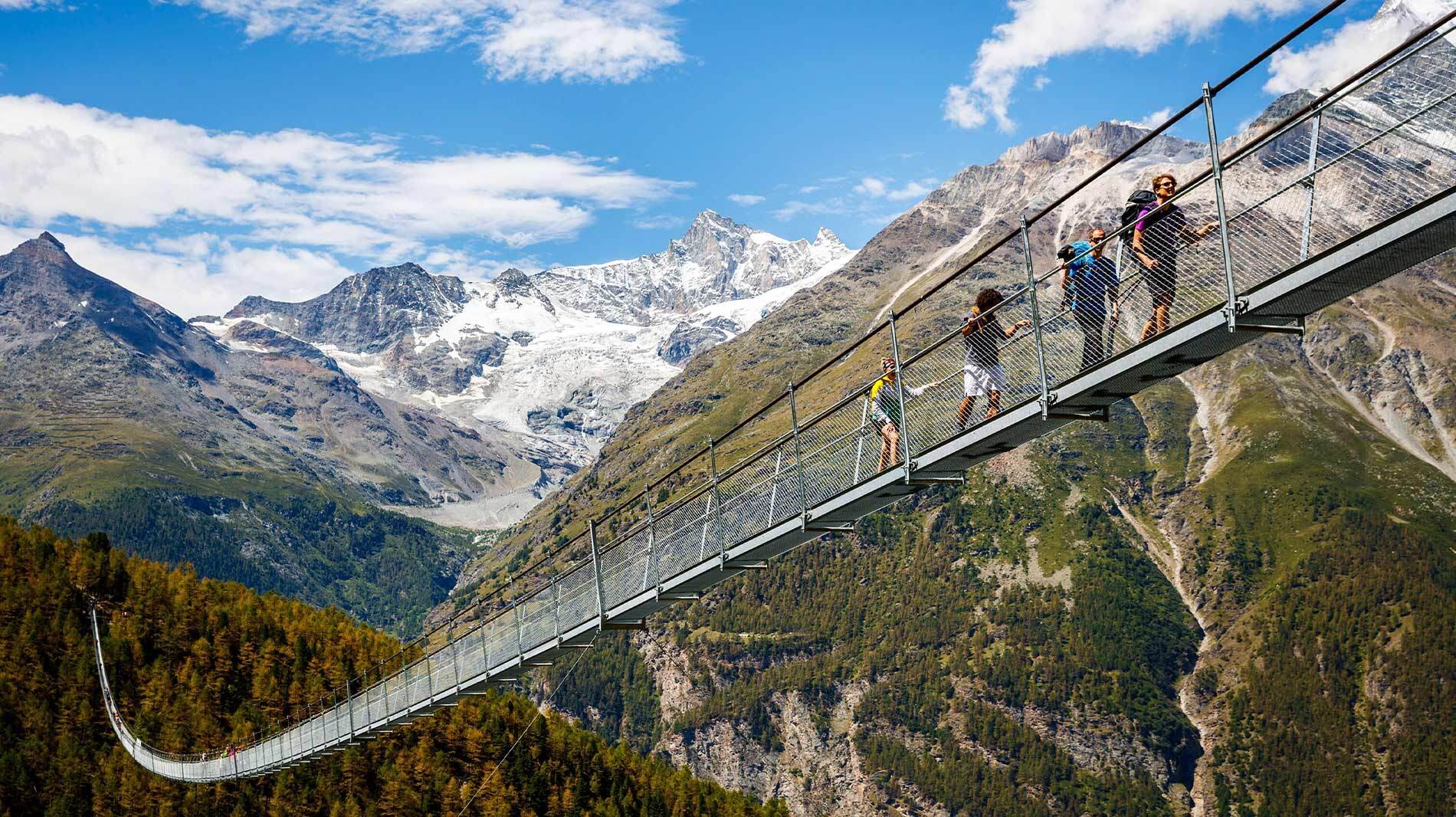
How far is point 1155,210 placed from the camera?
1695 centimetres

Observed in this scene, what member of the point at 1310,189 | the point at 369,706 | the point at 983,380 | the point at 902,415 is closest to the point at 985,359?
the point at 983,380

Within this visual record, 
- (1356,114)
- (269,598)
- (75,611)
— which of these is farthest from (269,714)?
(1356,114)

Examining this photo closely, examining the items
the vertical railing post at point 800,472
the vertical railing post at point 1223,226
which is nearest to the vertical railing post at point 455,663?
the vertical railing post at point 800,472

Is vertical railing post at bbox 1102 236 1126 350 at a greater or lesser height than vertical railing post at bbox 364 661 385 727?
greater

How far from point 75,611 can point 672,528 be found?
124 meters

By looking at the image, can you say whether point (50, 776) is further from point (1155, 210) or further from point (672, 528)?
point (1155, 210)

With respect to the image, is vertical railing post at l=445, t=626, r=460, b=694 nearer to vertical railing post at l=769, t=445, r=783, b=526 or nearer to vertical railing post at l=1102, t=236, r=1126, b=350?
vertical railing post at l=769, t=445, r=783, b=526

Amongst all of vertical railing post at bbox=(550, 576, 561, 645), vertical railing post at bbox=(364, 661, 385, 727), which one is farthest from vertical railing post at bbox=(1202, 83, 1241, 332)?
vertical railing post at bbox=(364, 661, 385, 727)

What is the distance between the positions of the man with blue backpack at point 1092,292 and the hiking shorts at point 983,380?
1.95 metres

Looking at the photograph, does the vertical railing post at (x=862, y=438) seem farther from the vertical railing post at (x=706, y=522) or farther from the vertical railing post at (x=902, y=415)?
the vertical railing post at (x=706, y=522)

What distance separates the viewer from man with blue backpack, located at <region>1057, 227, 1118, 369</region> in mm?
18359

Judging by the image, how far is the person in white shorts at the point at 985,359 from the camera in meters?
20.3

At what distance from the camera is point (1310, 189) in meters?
15.6

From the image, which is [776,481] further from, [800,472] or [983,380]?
[983,380]
